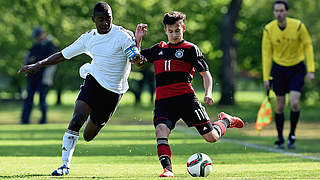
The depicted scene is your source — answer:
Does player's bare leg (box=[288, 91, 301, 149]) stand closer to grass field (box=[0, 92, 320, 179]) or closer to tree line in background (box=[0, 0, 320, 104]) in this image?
grass field (box=[0, 92, 320, 179])

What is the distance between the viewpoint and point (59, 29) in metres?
32.2

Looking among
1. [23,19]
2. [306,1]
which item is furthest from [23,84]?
[306,1]

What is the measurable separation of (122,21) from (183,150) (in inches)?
727

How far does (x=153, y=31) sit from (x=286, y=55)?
57.3 ft

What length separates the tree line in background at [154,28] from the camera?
31297 millimetres

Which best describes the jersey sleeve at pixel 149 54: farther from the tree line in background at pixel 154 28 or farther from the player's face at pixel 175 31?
the tree line in background at pixel 154 28

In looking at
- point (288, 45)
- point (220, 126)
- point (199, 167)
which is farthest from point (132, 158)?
point (288, 45)

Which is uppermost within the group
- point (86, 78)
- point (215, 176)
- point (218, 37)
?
point (218, 37)

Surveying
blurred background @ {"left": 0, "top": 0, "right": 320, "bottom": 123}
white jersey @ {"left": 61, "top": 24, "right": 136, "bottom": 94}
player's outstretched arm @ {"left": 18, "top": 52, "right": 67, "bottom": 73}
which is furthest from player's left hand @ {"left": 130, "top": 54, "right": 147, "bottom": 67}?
blurred background @ {"left": 0, "top": 0, "right": 320, "bottom": 123}

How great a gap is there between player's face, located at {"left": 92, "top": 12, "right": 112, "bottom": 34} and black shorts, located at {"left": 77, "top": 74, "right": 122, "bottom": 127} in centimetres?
60

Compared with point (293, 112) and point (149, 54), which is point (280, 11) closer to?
point (293, 112)

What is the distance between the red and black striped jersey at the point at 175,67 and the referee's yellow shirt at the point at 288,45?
4.77 m

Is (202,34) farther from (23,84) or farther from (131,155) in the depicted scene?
(131,155)

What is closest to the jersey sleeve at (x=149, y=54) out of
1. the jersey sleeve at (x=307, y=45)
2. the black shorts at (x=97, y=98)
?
the black shorts at (x=97, y=98)
